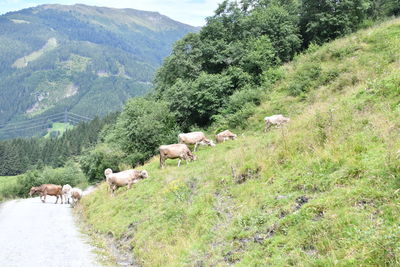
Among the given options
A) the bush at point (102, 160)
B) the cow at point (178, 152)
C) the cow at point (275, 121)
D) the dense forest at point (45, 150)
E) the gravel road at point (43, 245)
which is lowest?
the dense forest at point (45, 150)

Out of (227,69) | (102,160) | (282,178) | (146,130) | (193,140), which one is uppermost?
(227,69)

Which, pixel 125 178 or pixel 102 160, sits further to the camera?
pixel 102 160

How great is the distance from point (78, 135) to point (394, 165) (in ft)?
598

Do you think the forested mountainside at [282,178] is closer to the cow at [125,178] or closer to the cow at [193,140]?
the cow at [125,178]

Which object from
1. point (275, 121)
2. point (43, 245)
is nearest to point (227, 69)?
point (275, 121)

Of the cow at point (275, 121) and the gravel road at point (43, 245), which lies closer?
the gravel road at point (43, 245)

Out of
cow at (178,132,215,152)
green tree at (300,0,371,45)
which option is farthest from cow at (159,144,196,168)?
green tree at (300,0,371,45)

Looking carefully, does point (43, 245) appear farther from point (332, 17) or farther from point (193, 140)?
point (332, 17)

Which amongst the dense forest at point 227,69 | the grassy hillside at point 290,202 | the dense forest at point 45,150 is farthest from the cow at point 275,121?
the dense forest at point 45,150

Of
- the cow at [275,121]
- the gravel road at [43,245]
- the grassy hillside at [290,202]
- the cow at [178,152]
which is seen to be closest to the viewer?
the grassy hillside at [290,202]

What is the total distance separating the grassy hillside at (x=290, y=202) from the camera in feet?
24.0

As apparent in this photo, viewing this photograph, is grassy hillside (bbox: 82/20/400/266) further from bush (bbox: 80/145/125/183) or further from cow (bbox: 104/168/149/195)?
bush (bbox: 80/145/125/183)

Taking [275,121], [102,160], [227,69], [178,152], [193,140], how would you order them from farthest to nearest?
[102,160]
[227,69]
[193,140]
[275,121]
[178,152]

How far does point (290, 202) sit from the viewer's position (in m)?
9.63
